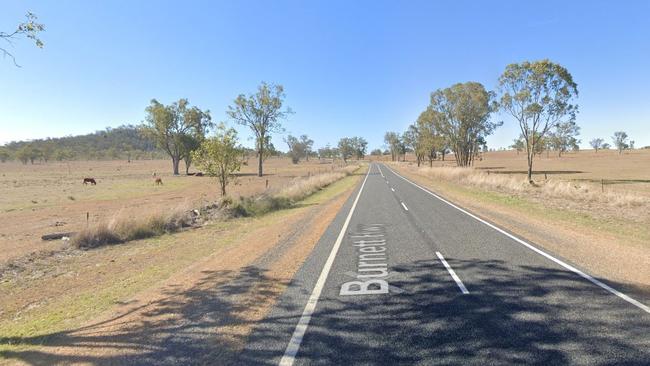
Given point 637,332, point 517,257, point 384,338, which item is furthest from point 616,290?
point 384,338

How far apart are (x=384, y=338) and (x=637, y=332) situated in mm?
2912

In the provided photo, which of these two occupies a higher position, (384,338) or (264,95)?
(264,95)

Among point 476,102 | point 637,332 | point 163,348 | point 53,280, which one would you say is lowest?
point 53,280

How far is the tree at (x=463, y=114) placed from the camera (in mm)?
52406

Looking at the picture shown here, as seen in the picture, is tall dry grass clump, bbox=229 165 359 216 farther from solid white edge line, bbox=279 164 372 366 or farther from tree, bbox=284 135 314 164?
tree, bbox=284 135 314 164

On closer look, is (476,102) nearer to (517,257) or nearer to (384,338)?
(517,257)

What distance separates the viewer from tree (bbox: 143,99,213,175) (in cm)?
7050

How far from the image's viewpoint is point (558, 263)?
7.79 meters

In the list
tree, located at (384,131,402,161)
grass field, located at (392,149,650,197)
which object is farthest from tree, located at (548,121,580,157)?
tree, located at (384,131,402,161)

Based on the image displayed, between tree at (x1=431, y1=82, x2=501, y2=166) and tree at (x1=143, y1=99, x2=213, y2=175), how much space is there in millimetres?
42330

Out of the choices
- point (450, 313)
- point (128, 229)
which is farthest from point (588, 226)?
point (128, 229)

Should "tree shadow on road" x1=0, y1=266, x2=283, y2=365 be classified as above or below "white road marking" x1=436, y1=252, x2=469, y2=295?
below

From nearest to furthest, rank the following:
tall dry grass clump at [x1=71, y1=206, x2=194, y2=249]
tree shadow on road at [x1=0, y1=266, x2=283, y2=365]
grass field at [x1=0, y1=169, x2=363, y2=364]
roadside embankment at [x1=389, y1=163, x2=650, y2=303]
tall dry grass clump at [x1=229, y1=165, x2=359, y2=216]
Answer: tree shadow on road at [x1=0, y1=266, x2=283, y2=365], grass field at [x1=0, y1=169, x2=363, y2=364], roadside embankment at [x1=389, y1=163, x2=650, y2=303], tall dry grass clump at [x1=71, y1=206, x2=194, y2=249], tall dry grass clump at [x1=229, y1=165, x2=359, y2=216]

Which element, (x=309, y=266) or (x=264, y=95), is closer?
(x=309, y=266)
